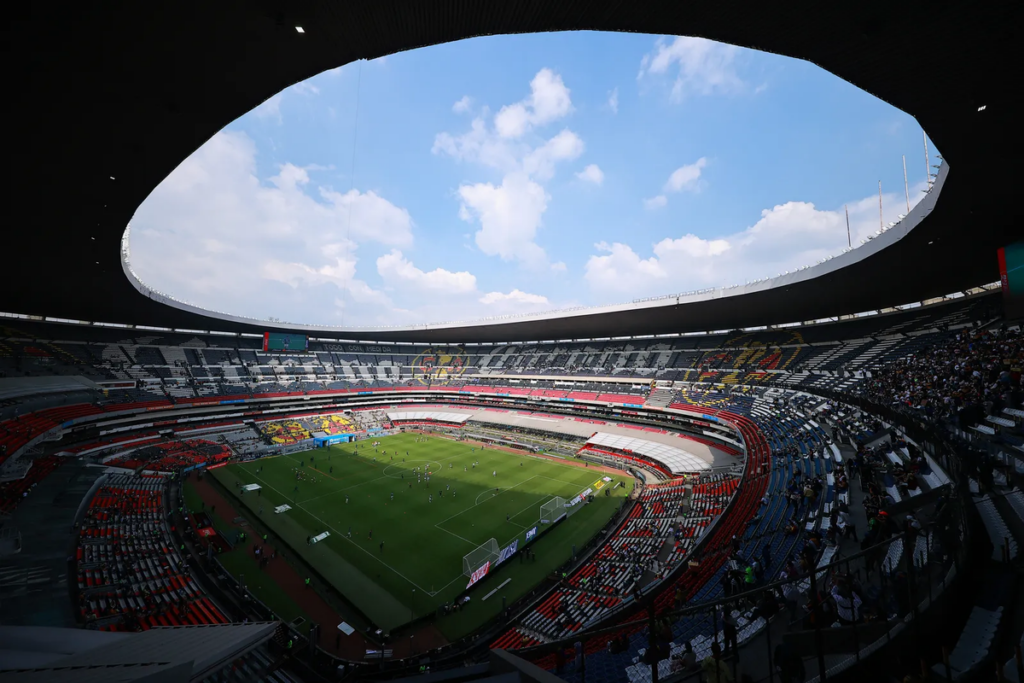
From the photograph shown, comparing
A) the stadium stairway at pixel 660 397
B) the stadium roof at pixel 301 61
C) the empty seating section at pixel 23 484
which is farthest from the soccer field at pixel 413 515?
the stadium roof at pixel 301 61

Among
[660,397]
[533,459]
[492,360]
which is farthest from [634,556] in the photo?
[492,360]

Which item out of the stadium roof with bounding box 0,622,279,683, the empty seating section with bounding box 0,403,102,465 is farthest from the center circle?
the stadium roof with bounding box 0,622,279,683

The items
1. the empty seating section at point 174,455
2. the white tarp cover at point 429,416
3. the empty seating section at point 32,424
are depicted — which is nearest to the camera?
the empty seating section at point 32,424

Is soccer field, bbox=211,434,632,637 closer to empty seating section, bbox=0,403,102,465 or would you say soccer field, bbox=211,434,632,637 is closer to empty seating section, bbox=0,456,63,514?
empty seating section, bbox=0,456,63,514

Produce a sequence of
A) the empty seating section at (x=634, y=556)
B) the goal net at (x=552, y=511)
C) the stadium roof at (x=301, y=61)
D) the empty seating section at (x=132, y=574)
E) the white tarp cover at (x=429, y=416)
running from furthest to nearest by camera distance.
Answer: the white tarp cover at (x=429, y=416) → the goal net at (x=552, y=511) → the empty seating section at (x=634, y=556) → the empty seating section at (x=132, y=574) → the stadium roof at (x=301, y=61)

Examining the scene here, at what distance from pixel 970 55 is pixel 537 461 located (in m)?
32.2

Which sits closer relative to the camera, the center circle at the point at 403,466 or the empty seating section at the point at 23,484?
the empty seating section at the point at 23,484

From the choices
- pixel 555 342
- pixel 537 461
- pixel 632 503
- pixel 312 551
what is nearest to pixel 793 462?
pixel 632 503

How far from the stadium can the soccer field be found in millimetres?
229

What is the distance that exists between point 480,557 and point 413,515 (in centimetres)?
702

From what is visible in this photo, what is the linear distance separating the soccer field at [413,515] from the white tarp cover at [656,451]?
158 inches

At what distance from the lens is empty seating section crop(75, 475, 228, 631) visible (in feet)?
43.9

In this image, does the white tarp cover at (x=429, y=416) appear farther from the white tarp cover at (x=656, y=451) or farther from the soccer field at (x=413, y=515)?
the white tarp cover at (x=656, y=451)

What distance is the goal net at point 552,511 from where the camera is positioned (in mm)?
22381
